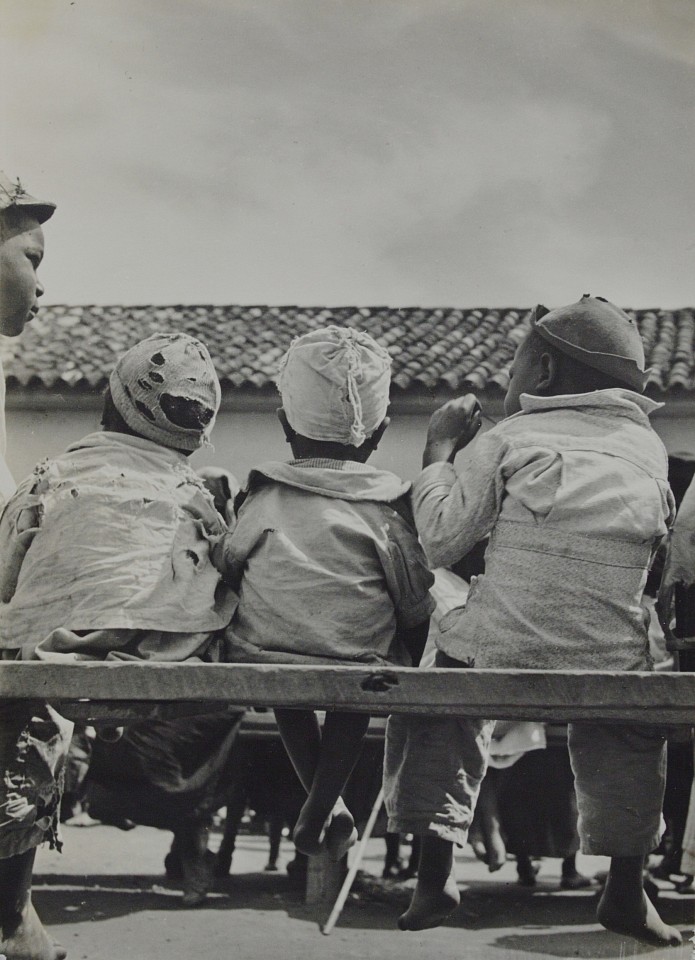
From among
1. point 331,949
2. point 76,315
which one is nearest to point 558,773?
point 331,949

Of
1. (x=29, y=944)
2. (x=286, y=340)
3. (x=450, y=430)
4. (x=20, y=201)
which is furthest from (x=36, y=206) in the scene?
(x=286, y=340)

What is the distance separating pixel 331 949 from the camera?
4164 mm

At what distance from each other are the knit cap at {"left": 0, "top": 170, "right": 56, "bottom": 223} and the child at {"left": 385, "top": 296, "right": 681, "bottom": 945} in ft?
4.04

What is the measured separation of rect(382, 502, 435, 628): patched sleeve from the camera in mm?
2549

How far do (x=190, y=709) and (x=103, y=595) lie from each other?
1.03 feet

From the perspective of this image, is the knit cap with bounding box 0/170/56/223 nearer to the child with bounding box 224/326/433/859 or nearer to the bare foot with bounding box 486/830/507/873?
the child with bounding box 224/326/433/859

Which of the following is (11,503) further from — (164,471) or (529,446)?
(529,446)

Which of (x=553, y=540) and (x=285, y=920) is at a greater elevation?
(x=553, y=540)

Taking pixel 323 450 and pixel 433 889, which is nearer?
pixel 433 889

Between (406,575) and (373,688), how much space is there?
0.55 meters

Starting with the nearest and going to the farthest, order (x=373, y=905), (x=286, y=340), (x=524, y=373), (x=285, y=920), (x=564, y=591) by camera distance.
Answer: (x=564, y=591)
(x=524, y=373)
(x=285, y=920)
(x=373, y=905)
(x=286, y=340)

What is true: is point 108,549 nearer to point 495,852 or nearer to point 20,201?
point 20,201

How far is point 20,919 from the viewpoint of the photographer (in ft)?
8.66

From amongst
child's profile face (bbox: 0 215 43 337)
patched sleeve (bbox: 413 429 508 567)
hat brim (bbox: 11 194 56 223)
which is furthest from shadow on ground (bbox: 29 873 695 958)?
hat brim (bbox: 11 194 56 223)
